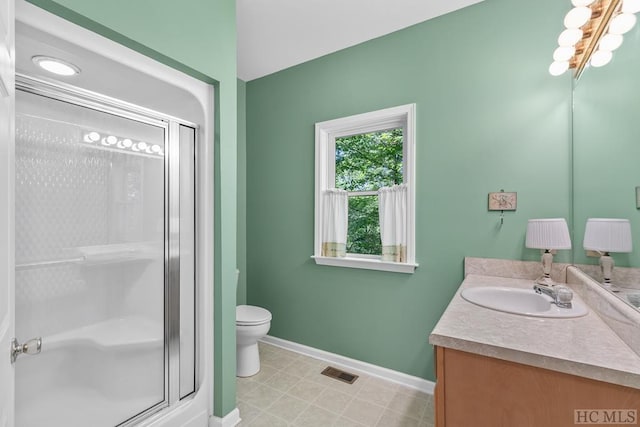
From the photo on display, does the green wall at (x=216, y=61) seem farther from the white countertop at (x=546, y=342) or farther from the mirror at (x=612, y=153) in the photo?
the mirror at (x=612, y=153)

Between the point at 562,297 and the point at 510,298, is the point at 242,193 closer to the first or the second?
the point at 510,298

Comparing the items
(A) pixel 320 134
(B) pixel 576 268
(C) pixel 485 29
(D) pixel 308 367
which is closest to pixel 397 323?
(D) pixel 308 367

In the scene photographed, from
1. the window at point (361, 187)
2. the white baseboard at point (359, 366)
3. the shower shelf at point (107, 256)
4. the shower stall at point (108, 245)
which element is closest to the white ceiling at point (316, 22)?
the window at point (361, 187)

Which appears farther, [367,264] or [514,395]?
[367,264]

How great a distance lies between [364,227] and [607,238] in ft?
5.09

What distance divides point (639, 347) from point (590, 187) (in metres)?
0.86

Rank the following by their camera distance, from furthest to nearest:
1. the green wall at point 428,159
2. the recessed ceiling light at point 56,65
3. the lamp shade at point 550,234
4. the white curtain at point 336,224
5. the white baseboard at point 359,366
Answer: the white curtain at point 336,224, the white baseboard at point 359,366, the green wall at point 428,159, the lamp shade at point 550,234, the recessed ceiling light at point 56,65

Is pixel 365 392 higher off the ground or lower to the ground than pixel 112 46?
lower

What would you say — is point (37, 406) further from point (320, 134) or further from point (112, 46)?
point (320, 134)

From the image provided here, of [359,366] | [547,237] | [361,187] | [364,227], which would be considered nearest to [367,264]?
[364,227]

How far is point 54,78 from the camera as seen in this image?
50.8 inches

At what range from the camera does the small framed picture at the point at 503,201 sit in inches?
72.6

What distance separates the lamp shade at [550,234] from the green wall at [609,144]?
0.07 metres

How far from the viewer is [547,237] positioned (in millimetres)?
1562
